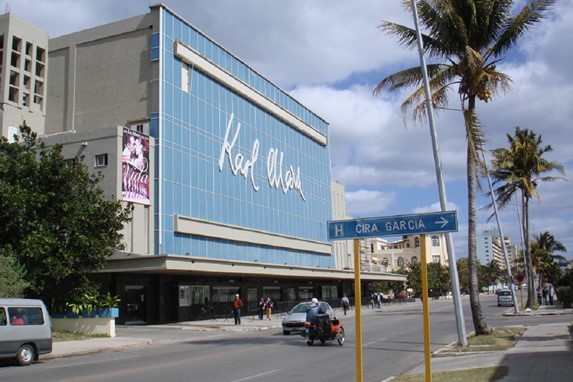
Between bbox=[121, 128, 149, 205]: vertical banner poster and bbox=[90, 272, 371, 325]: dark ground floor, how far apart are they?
5.11 m

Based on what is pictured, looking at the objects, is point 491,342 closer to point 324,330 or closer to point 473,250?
point 473,250

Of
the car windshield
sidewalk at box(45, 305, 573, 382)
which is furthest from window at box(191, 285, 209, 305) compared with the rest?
sidewalk at box(45, 305, 573, 382)

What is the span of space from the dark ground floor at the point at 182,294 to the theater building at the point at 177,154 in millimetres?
91

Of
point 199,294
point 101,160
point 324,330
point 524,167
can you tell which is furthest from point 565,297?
point 101,160

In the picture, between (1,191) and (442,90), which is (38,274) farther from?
(442,90)

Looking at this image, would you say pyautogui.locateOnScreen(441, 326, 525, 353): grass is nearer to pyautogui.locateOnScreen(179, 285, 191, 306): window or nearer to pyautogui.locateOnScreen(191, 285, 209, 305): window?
pyautogui.locateOnScreen(179, 285, 191, 306): window

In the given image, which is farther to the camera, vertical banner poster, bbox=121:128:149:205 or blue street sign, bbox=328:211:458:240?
vertical banner poster, bbox=121:128:149:205

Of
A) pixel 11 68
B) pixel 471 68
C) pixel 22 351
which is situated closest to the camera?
pixel 22 351

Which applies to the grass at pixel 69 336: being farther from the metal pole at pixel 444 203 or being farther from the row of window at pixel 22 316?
the metal pole at pixel 444 203

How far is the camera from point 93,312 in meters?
29.5

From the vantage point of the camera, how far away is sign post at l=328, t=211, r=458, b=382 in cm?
861

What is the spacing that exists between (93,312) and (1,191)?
7195 mm

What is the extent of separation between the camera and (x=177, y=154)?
43.2m

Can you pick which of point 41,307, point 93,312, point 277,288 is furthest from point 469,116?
point 277,288
